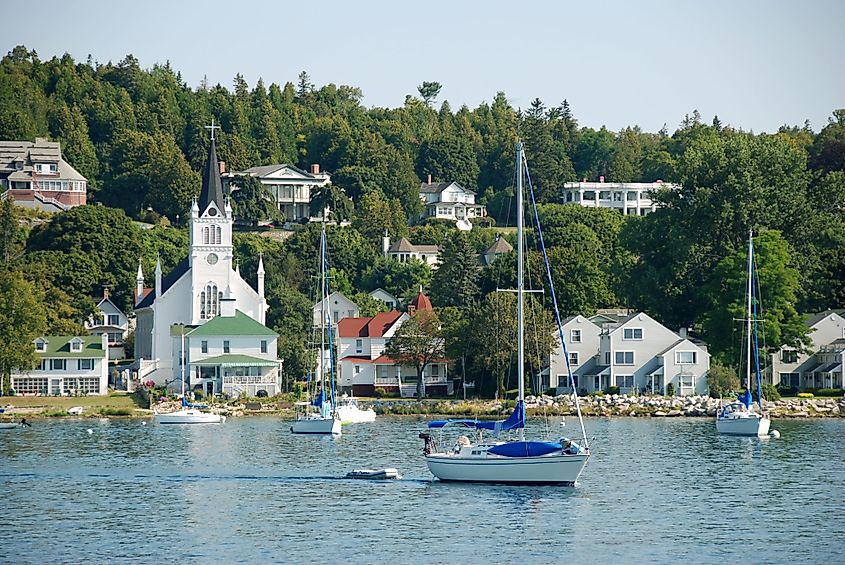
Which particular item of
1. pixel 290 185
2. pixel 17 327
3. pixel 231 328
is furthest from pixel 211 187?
pixel 290 185

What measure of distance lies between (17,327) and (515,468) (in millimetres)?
50710

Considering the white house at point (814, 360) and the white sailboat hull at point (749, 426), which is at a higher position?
the white house at point (814, 360)

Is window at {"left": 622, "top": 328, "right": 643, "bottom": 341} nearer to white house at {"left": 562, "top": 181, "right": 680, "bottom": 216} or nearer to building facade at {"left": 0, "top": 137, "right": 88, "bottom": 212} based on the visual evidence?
building facade at {"left": 0, "top": 137, "right": 88, "bottom": 212}

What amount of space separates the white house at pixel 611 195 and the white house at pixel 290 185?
28.9 m

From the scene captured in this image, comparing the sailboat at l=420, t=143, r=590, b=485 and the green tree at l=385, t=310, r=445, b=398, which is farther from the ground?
the green tree at l=385, t=310, r=445, b=398

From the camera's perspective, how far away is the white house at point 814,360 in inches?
3647

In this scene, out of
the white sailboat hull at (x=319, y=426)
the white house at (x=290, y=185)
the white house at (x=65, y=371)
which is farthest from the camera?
the white house at (x=290, y=185)

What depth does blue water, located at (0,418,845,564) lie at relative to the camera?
3872 cm

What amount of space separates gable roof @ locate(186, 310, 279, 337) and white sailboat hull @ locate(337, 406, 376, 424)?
61.8 ft

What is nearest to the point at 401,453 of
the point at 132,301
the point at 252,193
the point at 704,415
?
the point at 704,415

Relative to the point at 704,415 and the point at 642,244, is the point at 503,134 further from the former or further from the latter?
the point at 704,415

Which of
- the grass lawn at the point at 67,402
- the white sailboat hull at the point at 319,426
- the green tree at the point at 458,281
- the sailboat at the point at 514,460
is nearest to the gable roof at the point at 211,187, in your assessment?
the grass lawn at the point at 67,402

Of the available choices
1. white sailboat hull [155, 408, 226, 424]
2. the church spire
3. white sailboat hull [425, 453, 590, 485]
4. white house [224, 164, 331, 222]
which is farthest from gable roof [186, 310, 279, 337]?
white house [224, 164, 331, 222]

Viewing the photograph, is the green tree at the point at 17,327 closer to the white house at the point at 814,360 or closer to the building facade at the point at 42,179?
the white house at the point at 814,360
